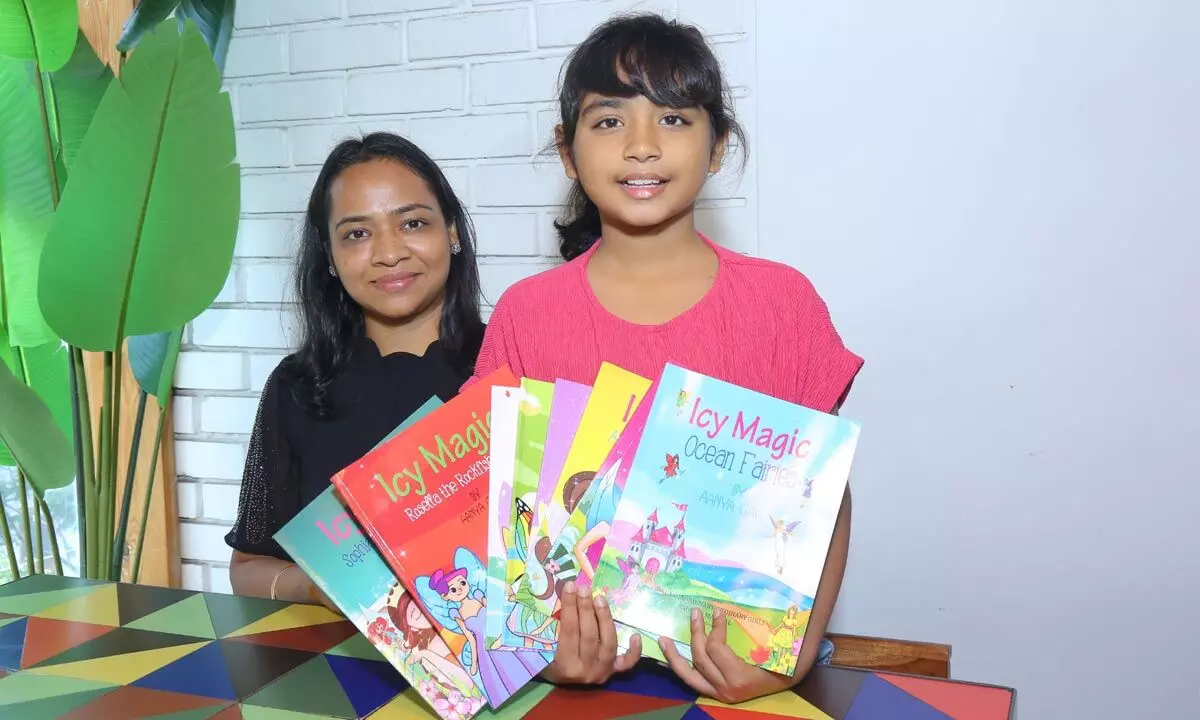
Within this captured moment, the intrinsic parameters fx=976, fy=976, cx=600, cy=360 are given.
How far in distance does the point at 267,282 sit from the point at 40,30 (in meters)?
0.66

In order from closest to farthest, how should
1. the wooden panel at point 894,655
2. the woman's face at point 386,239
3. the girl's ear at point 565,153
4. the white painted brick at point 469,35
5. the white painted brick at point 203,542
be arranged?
the girl's ear at point 565,153
the wooden panel at point 894,655
the woman's face at point 386,239
the white painted brick at point 469,35
the white painted brick at point 203,542

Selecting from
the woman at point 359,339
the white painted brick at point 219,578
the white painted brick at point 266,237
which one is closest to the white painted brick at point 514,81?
the woman at point 359,339

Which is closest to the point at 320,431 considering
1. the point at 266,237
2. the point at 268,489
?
the point at 268,489

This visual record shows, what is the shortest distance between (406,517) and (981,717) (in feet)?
1.59

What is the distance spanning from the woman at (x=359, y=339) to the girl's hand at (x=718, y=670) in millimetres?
767

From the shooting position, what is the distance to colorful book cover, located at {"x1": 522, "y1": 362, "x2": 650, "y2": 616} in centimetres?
82

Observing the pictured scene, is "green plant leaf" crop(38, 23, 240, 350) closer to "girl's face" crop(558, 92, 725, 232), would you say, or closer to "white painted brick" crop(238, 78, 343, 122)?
"white painted brick" crop(238, 78, 343, 122)

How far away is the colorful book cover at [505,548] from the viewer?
82 cm

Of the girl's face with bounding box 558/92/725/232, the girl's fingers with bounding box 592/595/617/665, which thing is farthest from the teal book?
the girl's face with bounding box 558/92/725/232

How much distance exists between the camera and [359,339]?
1580 millimetres

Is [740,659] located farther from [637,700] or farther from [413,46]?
[413,46]

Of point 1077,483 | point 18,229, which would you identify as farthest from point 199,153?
point 1077,483

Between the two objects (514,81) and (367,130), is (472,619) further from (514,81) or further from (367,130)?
(367,130)

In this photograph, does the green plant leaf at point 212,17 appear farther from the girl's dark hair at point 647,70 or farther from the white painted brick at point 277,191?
the girl's dark hair at point 647,70
